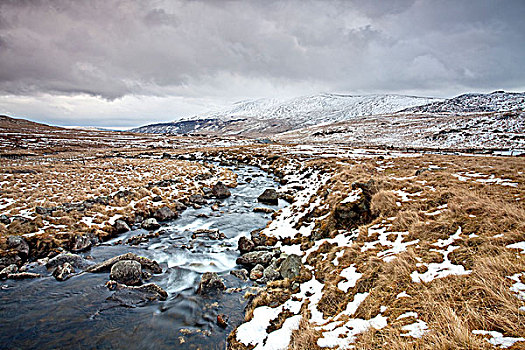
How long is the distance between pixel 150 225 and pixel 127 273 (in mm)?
6040

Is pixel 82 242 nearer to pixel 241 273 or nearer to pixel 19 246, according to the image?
pixel 19 246

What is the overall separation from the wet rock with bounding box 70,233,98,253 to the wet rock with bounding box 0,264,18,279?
7.22 feet

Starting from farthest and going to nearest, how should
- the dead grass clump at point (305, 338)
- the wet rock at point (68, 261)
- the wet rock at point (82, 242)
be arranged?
the wet rock at point (82, 242) < the wet rock at point (68, 261) < the dead grass clump at point (305, 338)

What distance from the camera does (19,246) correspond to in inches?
446

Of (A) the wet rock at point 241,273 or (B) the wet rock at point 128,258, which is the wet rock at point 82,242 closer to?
(B) the wet rock at point 128,258

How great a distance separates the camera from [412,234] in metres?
7.84

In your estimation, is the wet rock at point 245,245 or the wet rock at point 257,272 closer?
the wet rock at point 257,272

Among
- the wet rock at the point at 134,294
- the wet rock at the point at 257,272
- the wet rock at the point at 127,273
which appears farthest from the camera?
the wet rock at the point at 257,272

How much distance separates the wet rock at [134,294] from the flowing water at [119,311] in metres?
0.21

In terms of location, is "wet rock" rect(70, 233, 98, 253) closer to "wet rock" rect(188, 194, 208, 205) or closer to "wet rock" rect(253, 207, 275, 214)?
"wet rock" rect(188, 194, 208, 205)

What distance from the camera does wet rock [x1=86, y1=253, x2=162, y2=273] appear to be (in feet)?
35.1

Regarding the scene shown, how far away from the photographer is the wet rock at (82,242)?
1244 cm

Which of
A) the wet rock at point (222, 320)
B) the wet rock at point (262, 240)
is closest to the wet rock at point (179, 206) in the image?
the wet rock at point (262, 240)

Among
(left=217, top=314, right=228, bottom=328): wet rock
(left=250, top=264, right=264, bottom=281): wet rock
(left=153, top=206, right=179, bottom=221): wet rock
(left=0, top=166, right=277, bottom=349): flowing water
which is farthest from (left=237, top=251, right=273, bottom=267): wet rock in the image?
(left=153, top=206, right=179, bottom=221): wet rock
